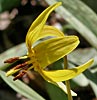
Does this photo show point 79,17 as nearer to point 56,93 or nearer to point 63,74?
point 56,93

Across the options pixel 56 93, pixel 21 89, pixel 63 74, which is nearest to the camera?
pixel 63 74

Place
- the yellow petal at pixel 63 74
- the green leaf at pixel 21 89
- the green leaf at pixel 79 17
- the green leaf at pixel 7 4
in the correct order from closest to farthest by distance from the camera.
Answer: the yellow petal at pixel 63 74, the green leaf at pixel 21 89, the green leaf at pixel 79 17, the green leaf at pixel 7 4

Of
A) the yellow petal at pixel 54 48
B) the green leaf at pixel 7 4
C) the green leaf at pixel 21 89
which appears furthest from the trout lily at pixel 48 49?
the green leaf at pixel 7 4

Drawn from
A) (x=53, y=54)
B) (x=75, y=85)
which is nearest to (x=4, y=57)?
(x=75, y=85)

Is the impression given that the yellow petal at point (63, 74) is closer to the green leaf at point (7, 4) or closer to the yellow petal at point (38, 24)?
the yellow petal at point (38, 24)

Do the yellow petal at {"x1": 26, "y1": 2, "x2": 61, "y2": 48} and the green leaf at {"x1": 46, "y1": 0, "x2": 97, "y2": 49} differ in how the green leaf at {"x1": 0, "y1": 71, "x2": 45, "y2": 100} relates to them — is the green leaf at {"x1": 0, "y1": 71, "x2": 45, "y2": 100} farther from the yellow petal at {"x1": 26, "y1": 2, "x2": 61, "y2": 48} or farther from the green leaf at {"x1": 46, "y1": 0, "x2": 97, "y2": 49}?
the yellow petal at {"x1": 26, "y1": 2, "x2": 61, "y2": 48}

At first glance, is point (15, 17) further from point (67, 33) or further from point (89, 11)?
point (89, 11)

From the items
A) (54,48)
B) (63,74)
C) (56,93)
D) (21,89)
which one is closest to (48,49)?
(54,48)
